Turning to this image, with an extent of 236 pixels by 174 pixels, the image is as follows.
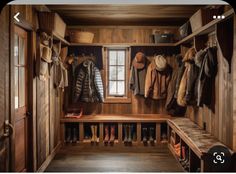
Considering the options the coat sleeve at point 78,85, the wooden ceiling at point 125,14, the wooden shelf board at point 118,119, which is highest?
the wooden ceiling at point 125,14

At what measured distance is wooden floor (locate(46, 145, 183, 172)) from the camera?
12.7ft

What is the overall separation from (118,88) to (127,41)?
2.78 ft

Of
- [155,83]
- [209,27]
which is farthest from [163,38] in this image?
[209,27]

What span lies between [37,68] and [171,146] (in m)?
2.51

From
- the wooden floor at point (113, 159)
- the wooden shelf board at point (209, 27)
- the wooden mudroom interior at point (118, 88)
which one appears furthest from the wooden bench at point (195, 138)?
the wooden shelf board at point (209, 27)

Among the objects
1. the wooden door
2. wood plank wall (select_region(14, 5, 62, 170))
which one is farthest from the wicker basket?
the wooden door

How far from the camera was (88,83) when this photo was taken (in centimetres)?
512

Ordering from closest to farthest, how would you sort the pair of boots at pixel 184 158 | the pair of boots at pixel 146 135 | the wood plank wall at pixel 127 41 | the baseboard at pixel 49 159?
the baseboard at pixel 49 159, the pair of boots at pixel 184 158, the pair of boots at pixel 146 135, the wood plank wall at pixel 127 41

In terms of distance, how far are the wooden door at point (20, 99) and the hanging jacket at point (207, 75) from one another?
1.87 m

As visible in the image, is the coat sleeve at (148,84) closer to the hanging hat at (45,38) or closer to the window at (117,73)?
the window at (117,73)

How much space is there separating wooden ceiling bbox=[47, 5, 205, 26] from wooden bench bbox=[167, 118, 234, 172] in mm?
1581

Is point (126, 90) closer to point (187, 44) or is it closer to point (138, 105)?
point (138, 105)

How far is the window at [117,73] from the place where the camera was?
5.44 meters

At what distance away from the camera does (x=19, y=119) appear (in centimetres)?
296
